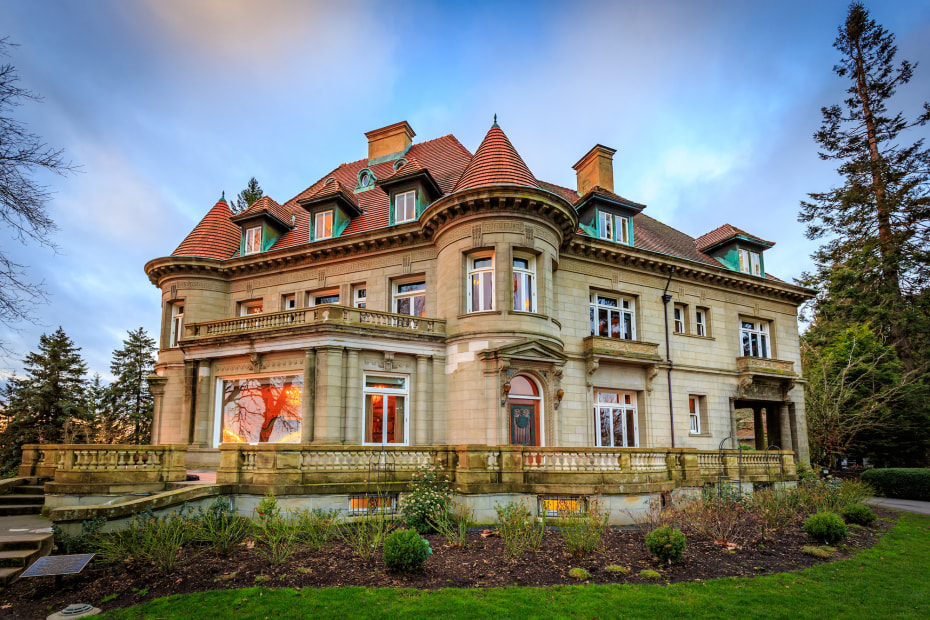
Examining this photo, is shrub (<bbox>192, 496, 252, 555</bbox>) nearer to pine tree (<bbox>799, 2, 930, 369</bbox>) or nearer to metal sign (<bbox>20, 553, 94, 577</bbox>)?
metal sign (<bbox>20, 553, 94, 577</bbox>)

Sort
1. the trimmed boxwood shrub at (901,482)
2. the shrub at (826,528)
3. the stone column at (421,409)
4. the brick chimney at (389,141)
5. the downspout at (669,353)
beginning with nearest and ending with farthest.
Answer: the shrub at (826,528) → the stone column at (421,409) → the trimmed boxwood shrub at (901,482) → the downspout at (669,353) → the brick chimney at (389,141)

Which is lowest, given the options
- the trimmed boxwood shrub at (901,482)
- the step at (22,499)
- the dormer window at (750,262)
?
the trimmed boxwood shrub at (901,482)

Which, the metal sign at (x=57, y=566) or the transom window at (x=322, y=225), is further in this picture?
the transom window at (x=322, y=225)

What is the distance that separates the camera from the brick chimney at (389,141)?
27.4 m

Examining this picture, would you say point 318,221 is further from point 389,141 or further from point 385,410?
point 385,410

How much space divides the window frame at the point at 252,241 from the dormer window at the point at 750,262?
2304 centimetres

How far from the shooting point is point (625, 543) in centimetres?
1076

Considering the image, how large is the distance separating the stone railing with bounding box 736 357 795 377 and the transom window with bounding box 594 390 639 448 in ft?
20.8

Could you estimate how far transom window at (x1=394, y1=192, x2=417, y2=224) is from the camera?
21422 millimetres

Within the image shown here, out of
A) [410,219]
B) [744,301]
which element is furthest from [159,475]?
[744,301]

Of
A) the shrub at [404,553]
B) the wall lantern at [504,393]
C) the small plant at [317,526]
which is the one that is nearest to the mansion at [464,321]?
the wall lantern at [504,393]

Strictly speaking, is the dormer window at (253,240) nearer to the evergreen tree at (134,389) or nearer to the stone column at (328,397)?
the stone column at (328,397)

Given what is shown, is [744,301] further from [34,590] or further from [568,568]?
[34,590]

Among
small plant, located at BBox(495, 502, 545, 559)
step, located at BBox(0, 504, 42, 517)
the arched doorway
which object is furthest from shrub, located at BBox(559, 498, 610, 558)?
step, located at BBox(0, 504, 42, 517)
